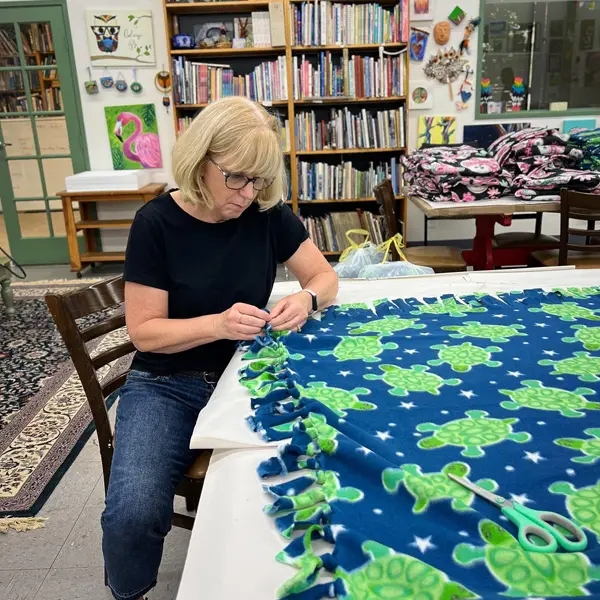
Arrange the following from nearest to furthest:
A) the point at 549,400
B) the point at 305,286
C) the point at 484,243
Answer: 1. the point at 549,400
2. the point at 305,286
3. the point at 484,243

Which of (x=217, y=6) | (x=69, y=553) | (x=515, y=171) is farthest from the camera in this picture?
(x=217, y=6)

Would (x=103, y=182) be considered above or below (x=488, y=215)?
above

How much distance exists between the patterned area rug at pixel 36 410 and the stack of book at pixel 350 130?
2189mm

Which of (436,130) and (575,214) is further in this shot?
(436,130)

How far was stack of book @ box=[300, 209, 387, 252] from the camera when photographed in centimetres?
472

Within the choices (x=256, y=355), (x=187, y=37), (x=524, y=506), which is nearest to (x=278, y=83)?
(x=187, y=37)

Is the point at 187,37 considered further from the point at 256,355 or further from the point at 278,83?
the point at 256,355

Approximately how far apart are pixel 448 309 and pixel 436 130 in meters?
3.77

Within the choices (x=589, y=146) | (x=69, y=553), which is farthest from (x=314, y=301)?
→ (x=589, y=146)

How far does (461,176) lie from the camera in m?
2.88

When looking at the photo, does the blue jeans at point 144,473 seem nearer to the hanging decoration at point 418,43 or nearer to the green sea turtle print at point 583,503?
the green sea turtle print at point 583,503

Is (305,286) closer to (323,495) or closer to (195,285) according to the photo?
(195,285)

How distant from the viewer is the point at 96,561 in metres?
1.60

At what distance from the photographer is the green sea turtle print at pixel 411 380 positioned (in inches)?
38.1
